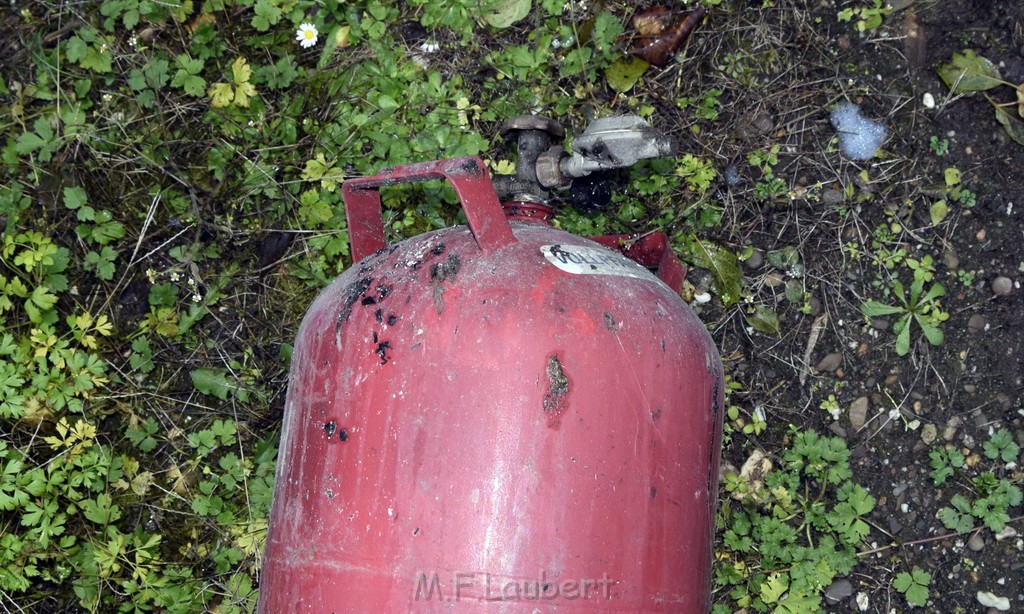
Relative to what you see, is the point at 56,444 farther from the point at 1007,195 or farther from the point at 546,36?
the point at 1007,195

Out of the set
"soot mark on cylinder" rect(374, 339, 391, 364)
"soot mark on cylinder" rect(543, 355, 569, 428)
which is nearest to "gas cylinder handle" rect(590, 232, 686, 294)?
"soot mark on cylinder" rect(543, 355, 569, 428)

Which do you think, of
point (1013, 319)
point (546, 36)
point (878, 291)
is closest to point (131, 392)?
point (546, 36)

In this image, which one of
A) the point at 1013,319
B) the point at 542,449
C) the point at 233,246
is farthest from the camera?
the point at 233,246

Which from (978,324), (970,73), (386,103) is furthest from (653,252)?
(970,73)

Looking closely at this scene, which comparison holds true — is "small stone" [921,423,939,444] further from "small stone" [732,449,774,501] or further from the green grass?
the green grass

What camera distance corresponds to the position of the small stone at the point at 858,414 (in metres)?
2.48

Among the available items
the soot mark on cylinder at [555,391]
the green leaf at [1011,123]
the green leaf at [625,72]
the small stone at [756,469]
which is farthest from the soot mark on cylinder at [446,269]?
the green leaf at [1011,123]

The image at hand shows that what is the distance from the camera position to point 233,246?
103 inches

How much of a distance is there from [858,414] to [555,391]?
133 cm

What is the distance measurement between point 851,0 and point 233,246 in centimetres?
203

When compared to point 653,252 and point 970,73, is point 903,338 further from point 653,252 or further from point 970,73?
point 653,252

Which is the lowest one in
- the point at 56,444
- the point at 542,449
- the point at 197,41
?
the point at 56,444

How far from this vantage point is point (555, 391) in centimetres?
156

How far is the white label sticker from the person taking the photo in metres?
1.70
